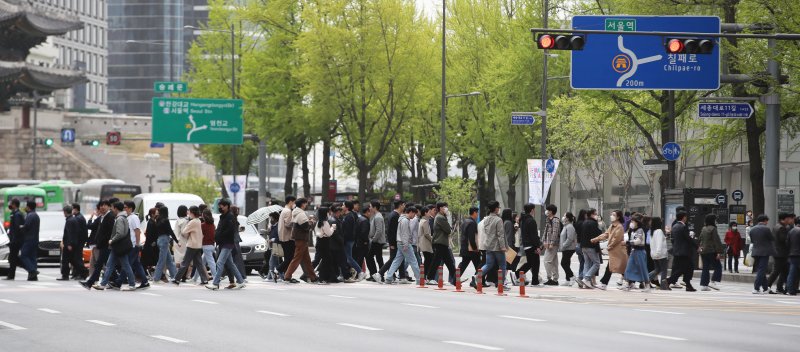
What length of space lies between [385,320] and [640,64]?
16.3m

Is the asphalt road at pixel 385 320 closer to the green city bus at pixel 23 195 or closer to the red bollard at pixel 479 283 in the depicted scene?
the red bollard at pixel 479 283

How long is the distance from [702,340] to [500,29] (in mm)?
45139

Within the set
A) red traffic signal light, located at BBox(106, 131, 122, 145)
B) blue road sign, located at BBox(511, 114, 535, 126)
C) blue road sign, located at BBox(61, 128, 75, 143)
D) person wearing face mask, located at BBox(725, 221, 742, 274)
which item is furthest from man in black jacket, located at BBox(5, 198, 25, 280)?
blue road sign, located at BBox(61, 128, 75, 143)

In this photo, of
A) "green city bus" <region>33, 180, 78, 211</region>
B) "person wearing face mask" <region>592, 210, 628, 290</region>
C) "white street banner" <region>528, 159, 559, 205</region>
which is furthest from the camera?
"green city bus" <region>33, 180, 78, 211</region>

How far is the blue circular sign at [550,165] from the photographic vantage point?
48.4m

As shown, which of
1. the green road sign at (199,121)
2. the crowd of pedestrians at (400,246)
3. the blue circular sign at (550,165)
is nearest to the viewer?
the crowd of pedestrians at (400,246)

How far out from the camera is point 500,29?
61875mm

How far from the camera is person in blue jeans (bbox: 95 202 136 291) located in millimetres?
27203

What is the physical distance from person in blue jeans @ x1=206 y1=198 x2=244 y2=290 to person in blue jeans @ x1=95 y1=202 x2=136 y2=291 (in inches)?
59.9

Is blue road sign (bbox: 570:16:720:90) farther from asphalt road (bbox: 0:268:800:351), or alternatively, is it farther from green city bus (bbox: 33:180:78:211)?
green city bus (bbox: 33:180:78:211)

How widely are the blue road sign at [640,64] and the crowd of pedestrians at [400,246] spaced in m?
4.55

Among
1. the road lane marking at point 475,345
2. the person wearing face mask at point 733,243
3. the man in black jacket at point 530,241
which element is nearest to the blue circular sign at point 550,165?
the person wearing face mask at point 733,243

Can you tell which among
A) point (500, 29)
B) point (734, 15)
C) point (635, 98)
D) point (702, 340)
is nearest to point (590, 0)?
point (635, 98)

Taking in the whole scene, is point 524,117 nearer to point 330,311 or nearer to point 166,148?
A: point 330,311
